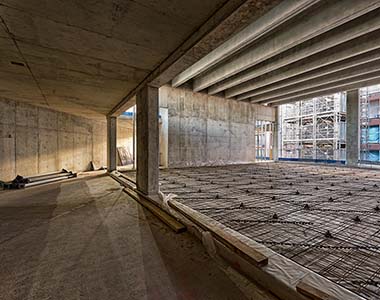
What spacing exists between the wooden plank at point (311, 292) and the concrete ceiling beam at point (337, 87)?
10.3 metres

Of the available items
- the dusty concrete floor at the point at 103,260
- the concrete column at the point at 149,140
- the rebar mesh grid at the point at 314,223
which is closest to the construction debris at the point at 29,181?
the dusty concrete floor at the point at 103,260

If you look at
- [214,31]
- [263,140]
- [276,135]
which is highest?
[214,31]

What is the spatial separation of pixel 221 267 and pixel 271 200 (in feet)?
7.83

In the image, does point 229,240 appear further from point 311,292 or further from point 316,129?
point 316,129

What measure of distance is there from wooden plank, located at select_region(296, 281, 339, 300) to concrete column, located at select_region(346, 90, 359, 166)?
12.6m

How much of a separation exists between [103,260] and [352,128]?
1362 cm

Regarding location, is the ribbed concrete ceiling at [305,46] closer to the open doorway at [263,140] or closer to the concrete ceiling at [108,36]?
the concrete ceiling at [108,36]

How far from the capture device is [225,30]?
2223 millimetres

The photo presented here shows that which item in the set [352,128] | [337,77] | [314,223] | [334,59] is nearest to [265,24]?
[334,59]

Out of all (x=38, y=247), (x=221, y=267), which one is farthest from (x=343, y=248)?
(x=38, y=247)

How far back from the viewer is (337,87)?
32.7 feet

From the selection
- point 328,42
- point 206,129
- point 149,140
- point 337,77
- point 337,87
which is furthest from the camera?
point 206,129

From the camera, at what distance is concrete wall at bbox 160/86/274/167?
32.1 feet

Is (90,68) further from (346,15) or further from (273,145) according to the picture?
(273,145)
